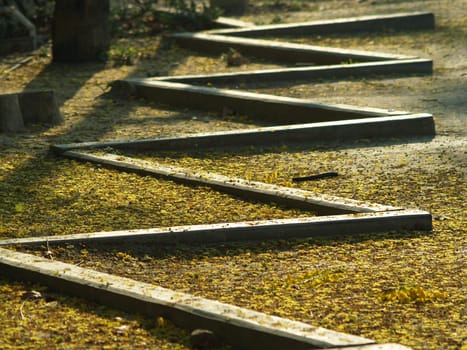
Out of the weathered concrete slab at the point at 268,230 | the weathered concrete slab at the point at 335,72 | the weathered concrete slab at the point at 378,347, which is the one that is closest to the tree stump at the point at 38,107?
the weathered concrete slab at the point at 335,72

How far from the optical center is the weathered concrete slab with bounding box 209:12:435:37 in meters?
12.0

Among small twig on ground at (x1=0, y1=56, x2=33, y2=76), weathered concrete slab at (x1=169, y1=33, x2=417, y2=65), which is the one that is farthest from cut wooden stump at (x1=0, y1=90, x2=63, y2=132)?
weathered concrete slab at (x1=169, y1=33, x2=417, y2=65)

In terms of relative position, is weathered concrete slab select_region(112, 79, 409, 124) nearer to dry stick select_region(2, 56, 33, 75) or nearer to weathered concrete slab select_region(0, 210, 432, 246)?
dry stick select_region(2, 56, 33, 75)

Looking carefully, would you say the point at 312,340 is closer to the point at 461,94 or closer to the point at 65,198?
the point at 65,198

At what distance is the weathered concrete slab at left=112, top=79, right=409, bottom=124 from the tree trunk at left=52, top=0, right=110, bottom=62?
4.88 ft

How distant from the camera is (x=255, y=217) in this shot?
561 centimetres

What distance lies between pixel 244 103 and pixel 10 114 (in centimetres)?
188

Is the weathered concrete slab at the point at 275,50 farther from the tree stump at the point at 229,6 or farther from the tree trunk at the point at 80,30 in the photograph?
the tree stump at the point at 229,6

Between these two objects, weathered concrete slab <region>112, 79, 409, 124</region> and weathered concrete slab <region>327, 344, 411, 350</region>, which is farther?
weathered concrete slab <region>112, 79, 409, 124</region>

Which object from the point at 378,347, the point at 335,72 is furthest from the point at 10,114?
the point at 378,347

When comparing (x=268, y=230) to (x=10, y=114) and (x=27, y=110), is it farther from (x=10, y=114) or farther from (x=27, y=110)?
(x=27, y=110)

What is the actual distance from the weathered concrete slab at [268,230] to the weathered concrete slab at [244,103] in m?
2.42

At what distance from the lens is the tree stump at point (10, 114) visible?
7.73 meters

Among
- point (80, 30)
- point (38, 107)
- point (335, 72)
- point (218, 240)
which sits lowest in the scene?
point (335, 72)
